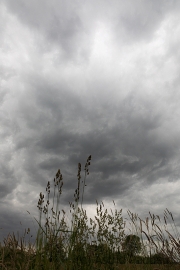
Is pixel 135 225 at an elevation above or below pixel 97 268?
above

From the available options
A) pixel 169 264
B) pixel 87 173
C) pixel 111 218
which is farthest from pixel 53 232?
pixel 169 264

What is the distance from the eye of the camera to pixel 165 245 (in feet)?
17.5

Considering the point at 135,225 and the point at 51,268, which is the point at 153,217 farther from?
the point at 51,268

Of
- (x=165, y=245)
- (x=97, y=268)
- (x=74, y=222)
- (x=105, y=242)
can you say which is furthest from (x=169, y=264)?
(x=74, y=222)

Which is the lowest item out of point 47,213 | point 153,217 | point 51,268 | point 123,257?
point 51,268

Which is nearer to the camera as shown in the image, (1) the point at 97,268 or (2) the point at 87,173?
(2) the point at 87,173

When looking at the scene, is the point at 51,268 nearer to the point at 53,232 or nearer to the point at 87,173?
the point at 53,232

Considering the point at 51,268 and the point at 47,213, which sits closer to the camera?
the point at 51,268

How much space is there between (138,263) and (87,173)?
285 cm

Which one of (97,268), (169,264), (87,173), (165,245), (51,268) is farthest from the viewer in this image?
(165,245)

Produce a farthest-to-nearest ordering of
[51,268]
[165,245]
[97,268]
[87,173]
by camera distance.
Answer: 1. [165,245]
2. [97,268]
3. [87,173]
4. [51,268]

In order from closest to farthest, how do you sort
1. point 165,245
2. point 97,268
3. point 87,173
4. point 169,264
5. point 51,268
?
1. point 51,268
2. point 87,173
3. point 97,268
4. point 169,264
5. point 165,245

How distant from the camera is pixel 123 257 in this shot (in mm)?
5262

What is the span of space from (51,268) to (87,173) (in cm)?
130
